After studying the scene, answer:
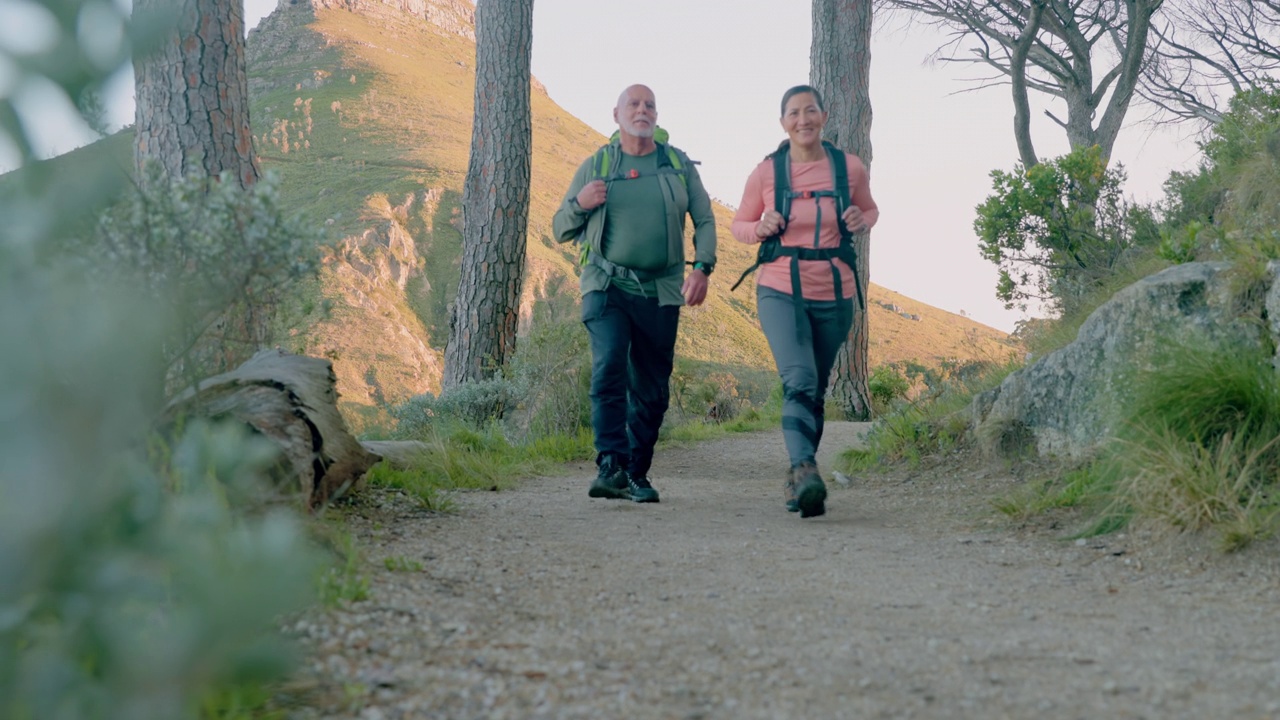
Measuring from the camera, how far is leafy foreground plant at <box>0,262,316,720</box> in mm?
948

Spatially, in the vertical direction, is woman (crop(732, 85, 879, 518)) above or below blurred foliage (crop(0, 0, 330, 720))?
above

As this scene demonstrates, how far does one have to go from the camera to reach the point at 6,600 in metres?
1.12

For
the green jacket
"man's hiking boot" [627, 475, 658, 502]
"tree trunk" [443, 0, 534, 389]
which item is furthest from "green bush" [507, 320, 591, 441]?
the green jacket

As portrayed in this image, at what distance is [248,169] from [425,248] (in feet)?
176

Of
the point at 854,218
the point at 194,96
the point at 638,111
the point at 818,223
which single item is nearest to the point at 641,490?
the point at 818,223

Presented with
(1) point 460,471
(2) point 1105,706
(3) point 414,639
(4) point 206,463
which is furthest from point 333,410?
(2) point 1105,706

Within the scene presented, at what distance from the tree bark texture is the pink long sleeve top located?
9.02 feet

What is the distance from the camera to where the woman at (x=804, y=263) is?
5.05 meters

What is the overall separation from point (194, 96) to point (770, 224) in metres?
3.12

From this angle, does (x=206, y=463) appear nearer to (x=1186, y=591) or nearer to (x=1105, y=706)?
(x=1105, y=706)

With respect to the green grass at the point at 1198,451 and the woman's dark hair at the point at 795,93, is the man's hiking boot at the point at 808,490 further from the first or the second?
the woman's dark hair at the point at 795,93

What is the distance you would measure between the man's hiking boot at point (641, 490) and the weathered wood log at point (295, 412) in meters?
1.57

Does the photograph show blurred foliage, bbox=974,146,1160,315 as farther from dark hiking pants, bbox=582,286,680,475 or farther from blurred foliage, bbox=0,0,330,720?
blurred foliage, bbox=0,0,330,720

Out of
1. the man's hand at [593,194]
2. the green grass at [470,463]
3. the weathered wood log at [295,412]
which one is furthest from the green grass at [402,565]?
the man's hand at [593,194]
